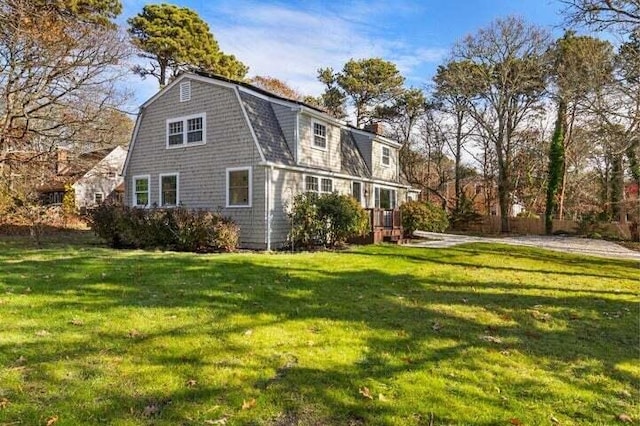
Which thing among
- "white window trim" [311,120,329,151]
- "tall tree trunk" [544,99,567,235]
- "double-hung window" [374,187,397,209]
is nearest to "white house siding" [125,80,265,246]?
"white window trim" [311,120,329,151]

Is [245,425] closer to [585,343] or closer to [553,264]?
[585,343]

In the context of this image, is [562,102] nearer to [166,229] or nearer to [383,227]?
[383,227]

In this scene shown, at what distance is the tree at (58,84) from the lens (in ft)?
57.2

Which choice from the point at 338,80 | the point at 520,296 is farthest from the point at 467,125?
the point at 520,296

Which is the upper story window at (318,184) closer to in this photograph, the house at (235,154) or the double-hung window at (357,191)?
the house at (235,154)

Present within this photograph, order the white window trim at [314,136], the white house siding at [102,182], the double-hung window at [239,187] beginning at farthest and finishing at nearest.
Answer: the white house siding at [102,182] → the white window trim at [314,136] → the double-hung window at [239,187]

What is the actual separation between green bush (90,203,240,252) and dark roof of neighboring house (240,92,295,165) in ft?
9.45

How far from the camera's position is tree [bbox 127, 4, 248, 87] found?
27891mm

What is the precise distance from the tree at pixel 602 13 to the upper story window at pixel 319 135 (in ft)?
28.9

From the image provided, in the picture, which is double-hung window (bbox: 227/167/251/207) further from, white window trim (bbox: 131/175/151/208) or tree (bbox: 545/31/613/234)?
tree (bbox: 545/31/613/234)

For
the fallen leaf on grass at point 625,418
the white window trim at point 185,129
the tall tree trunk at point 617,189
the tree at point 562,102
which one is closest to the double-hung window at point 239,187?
the white window trim at point 185,129

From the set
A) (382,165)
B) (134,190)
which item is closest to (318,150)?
(382,165)

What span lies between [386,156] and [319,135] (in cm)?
618

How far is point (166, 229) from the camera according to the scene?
13.4m
